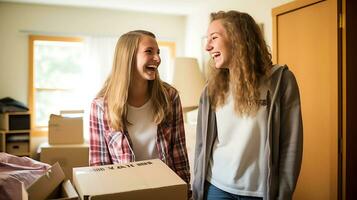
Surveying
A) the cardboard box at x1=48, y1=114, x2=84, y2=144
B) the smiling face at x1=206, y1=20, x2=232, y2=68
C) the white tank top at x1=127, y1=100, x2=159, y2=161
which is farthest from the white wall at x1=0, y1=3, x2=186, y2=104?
the smiling face at x1=206, y1=20, x2=232, y2=68

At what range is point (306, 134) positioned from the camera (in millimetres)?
2285

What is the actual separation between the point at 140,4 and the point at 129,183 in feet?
11.9

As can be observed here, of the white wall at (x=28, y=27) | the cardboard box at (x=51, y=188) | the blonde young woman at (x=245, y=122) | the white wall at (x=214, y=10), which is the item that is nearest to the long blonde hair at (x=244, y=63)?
the blonde young woman at (x=245, y=122)

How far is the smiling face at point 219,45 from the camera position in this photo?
127 centimetres

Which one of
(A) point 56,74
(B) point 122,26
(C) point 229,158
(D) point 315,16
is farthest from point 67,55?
(C) point 229,158

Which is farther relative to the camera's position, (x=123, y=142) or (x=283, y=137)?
(x=123, y=142)

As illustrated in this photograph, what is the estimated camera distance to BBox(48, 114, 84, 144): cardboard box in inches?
133

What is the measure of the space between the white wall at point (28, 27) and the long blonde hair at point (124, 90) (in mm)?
3170

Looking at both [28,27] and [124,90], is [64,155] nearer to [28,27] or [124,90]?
[28,27]

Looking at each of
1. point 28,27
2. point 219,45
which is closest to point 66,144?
point 28,27

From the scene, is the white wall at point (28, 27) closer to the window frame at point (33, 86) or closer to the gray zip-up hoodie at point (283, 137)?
the window frame at point (33, 86)

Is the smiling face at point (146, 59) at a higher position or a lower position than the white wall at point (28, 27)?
lower

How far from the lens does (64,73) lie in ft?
14.4

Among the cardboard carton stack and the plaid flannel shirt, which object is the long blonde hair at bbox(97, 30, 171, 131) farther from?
the cardboard carton stack
